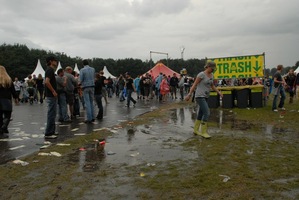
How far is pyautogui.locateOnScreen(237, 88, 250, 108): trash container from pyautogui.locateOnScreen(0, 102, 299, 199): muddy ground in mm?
6575

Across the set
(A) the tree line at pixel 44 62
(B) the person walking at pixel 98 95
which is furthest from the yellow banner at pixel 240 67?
(A) the tree line at pixel 44 62

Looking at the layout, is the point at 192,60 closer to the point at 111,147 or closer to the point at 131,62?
the point at 131,62

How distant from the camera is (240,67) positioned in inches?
610

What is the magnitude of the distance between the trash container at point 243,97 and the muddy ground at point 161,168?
21.6 ft

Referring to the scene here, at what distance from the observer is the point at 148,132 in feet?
27.5

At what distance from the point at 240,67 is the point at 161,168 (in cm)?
1181

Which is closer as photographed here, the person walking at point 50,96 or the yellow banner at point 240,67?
the person walking at point 50,96

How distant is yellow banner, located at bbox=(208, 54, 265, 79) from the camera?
49.3 feet

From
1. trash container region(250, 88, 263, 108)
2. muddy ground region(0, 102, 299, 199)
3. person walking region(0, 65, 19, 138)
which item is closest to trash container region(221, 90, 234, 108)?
trash container region(250, 88, 263, 108)

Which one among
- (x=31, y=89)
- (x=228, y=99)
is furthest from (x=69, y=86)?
(x=31, y=89)

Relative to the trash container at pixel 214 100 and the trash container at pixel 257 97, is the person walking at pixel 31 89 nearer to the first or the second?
the trash container at pixel 214 100

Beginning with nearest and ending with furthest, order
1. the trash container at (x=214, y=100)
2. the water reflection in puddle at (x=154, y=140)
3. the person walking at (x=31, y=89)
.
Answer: the water reflection in puddle at (x=154, y=140)
the trash container at (x=214, y=100)
the person walking at (x=31, y=89)

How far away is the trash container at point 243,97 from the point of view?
14.5 m

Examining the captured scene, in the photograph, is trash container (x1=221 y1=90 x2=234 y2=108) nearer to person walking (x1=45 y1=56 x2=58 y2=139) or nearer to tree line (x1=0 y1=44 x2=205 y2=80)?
person walking (x1=45 y1=56 x2=58 y2=139)
